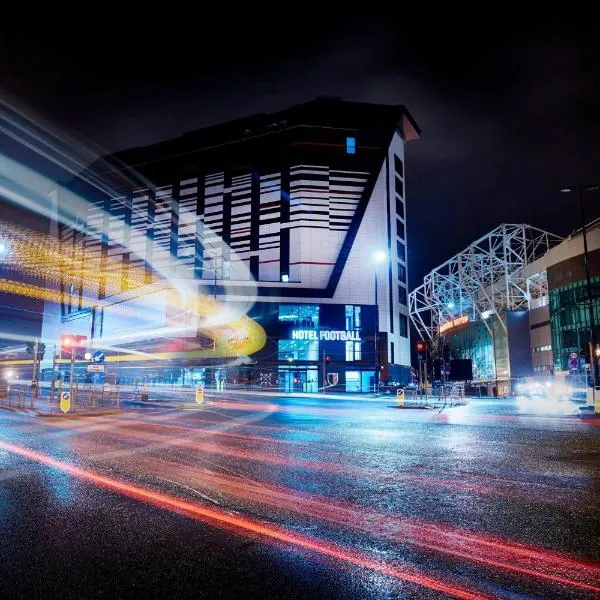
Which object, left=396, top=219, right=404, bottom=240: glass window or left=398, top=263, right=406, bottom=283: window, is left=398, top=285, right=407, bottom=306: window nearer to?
left=398, top=263, right=406, bottom=283: window

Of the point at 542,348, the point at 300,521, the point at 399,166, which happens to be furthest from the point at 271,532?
the point at 399,166

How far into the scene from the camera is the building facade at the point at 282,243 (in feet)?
200

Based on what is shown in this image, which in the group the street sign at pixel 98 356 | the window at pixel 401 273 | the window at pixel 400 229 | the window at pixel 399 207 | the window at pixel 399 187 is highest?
the window at pixel 399 187

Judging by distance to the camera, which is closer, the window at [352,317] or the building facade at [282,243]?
the building facade at [282,243]

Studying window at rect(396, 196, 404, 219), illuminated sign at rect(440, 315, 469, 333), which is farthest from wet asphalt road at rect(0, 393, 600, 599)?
illuminated sign at rect(440, 315, 469, 333)

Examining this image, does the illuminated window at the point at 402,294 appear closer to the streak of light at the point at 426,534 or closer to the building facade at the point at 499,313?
the building facade at the point at 499,313

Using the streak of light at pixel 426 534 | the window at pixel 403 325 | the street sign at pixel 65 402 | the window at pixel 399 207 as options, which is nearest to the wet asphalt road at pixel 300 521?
the streak of light at pixel 426 534

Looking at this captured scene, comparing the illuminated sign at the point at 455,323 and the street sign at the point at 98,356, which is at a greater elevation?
the illuminated sign at the point at 455,323

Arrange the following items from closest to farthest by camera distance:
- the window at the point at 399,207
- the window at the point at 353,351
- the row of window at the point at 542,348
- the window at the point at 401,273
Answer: the window at the point at 353,351
the row of window at the point at 542,348
the window at the point at 401,273
the window at the point at 399,207

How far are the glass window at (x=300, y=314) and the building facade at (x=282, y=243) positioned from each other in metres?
0.14

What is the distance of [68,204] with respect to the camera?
110 meters

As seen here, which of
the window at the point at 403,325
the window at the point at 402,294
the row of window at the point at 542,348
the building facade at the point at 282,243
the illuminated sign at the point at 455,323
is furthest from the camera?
the illuminated sign at the point at 455,323

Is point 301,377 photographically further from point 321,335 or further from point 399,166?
point 399,166

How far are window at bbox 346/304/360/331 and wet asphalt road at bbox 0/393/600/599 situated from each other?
2067 inches
